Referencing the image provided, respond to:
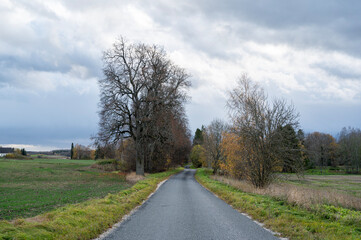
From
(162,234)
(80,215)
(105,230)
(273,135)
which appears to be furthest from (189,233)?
(273,135)

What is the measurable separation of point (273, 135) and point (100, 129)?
66.3 feet

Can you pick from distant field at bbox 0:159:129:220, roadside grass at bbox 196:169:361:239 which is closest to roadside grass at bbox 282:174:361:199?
roadside grass at bbox 196:169:361:239

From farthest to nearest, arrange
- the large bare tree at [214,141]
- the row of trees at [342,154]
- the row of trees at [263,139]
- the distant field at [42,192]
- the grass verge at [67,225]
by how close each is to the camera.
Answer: the row of trees at [342,154]
the large bare tree at [214,141]
the row of trees at [263,139]
the distant field at [42,192]
the grass verge at [67,225]

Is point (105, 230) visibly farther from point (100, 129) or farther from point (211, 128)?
point (211, 128)

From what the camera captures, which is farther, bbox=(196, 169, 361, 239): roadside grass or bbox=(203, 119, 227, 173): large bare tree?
bbox=(203, 119, 227, 173): large bare tree

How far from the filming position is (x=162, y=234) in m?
7.23

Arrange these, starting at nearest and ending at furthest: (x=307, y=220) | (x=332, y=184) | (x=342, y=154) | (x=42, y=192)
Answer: (x=307, y=220) → (x=42, y=192) → (x=332, y=184) → (x=342, y=154)

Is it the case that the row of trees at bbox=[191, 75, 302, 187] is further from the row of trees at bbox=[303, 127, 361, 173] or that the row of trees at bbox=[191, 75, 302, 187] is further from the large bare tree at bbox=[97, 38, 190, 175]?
the row of trees at bbox=[303, 127, 361, 173]

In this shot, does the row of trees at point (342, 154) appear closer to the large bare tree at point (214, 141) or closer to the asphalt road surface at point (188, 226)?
the large bare tree at point (214, 141)

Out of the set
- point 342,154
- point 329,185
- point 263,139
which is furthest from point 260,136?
point 342,154

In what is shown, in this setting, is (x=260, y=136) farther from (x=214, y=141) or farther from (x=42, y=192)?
(x=214, y=141)

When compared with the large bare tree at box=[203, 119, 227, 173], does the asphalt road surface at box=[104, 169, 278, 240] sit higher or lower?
lower

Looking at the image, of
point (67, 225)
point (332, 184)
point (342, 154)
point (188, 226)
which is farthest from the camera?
point (342, 154)

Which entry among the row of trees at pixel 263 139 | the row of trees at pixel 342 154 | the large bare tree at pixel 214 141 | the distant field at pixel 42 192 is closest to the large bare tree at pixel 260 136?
the row of trees at pixel 263 139
